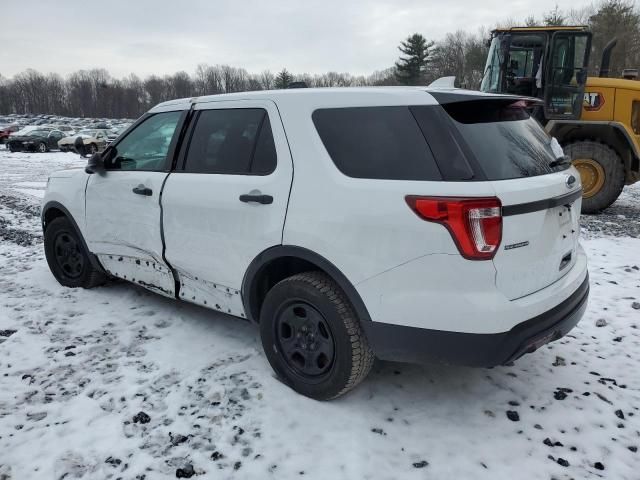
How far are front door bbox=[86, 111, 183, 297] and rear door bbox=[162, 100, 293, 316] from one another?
0.18 metres

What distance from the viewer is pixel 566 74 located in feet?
28.1

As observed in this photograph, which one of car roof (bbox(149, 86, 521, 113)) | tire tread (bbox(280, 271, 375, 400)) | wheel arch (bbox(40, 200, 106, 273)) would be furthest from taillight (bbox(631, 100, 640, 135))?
wheel arch (bbox(40, 200, 106, 273))

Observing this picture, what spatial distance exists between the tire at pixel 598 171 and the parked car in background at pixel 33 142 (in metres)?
28.6

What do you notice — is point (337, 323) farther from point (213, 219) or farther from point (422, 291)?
point (213, 219)

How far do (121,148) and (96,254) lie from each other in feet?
3.39

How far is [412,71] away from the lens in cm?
6006

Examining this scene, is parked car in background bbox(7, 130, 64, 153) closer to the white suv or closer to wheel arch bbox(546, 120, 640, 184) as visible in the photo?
wheel arch bbox(546, 120, 640, 184)

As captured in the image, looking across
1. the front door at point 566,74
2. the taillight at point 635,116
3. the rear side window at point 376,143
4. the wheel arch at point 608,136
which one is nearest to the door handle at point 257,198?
the rear side window at point 376,143

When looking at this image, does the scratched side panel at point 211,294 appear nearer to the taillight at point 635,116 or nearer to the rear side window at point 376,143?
the rear side window at point 376,143

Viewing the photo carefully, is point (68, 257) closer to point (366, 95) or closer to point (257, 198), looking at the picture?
point (257, 198)

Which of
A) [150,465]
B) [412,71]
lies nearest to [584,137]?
[150,465]

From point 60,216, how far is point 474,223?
434 cm

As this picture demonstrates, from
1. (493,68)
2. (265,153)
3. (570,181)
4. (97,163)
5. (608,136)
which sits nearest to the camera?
(570,181)

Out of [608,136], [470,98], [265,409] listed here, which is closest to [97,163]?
[265,409]
